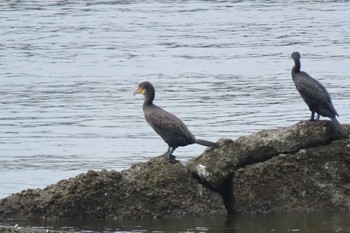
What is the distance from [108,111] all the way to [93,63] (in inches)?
430

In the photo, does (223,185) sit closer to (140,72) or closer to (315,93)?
(315,93)

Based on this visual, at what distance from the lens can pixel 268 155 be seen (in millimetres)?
12914

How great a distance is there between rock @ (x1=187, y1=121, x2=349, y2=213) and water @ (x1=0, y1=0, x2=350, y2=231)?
14.3 ft

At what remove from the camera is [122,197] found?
12688 mm

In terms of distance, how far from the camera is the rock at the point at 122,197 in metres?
12.6

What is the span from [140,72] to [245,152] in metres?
20.1

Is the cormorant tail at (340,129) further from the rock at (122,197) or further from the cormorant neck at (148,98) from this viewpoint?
the cormorant neck at (148,98)

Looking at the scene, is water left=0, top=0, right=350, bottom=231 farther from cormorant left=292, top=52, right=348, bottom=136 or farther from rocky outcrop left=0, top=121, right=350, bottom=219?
cormorant left=292, top=52, right=348, bottom=136

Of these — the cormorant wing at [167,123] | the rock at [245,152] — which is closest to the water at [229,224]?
the rock at [245,152]

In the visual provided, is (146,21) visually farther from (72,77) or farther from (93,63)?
(72,77)

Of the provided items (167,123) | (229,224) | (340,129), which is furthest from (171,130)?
(340,129)

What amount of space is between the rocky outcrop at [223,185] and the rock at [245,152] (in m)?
Result: 0.01

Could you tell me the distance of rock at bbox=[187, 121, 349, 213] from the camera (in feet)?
41.8

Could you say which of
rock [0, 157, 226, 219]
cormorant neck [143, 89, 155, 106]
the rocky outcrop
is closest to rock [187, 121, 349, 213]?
the rocky outcrop
